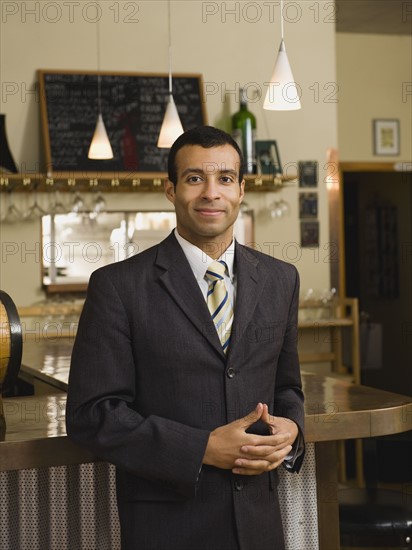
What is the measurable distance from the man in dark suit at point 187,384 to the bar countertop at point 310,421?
0.58 ft

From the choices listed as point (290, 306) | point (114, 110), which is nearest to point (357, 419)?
point (290, 306)

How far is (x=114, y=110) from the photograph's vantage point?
5254mm

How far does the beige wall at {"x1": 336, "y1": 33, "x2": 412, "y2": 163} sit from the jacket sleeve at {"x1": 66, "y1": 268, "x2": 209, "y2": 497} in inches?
201

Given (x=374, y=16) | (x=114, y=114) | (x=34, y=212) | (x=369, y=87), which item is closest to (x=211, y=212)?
(x=34, y=212)

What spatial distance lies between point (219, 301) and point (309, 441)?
0.47 m

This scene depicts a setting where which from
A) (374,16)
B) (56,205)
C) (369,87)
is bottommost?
(56,205)

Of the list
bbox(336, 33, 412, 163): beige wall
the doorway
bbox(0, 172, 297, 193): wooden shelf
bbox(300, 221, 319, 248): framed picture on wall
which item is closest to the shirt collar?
bbox(0, 172, 297, 193): wooden shelf

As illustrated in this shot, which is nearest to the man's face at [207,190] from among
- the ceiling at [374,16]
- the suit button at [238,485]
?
the suit button at [238,485]

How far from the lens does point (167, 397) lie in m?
1.72

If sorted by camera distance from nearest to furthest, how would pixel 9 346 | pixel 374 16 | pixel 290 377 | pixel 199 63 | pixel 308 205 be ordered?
pixel 290 377
pixel 9 346
pixel 199 63
pixel 308 205
pixel 374 16

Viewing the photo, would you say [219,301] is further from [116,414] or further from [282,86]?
[282,86]

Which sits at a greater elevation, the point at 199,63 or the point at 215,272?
the point at 199,63

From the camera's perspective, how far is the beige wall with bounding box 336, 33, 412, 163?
655cm

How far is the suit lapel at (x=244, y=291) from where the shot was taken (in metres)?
1.77
